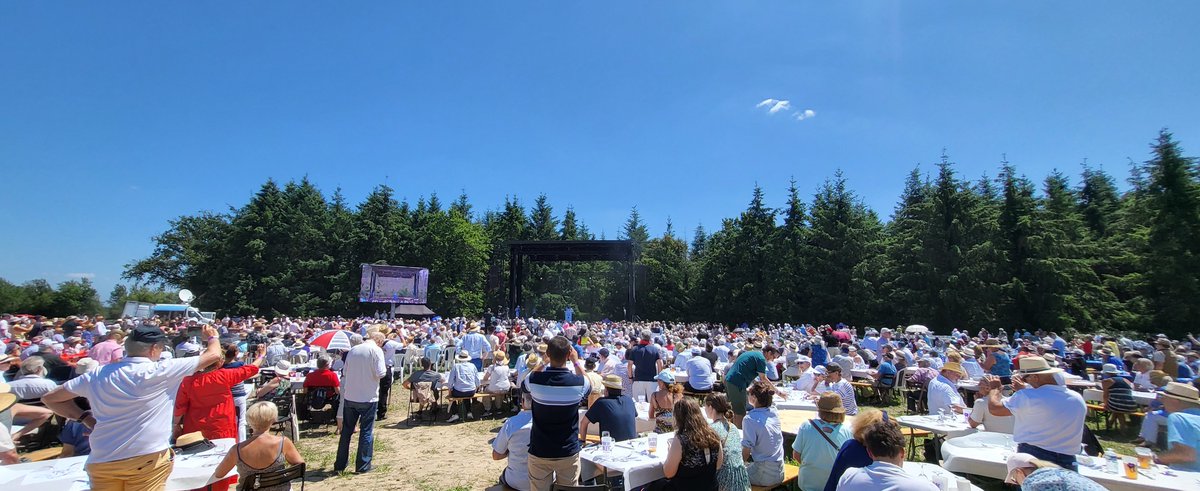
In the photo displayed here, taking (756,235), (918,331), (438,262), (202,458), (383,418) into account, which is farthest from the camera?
(438,262)

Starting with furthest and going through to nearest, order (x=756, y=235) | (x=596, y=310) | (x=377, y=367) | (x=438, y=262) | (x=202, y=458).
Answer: (x=596, y=310) < (x=438, y=262) < (x=756, y=235) < (x=377, y=367) < (x=202, y=458)

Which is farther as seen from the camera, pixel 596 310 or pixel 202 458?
pixel 596 310

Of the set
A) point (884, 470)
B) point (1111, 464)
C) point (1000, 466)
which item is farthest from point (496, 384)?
point (1111, 464)

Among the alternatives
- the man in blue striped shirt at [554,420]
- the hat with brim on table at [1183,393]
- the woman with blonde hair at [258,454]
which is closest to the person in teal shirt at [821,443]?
the man in blue striped shirt at [554,420]

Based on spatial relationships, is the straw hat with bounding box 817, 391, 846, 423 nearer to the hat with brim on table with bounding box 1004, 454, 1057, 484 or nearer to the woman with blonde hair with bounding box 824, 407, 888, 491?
the woman with blonde hair with bounding box 824, 407, 888, 491

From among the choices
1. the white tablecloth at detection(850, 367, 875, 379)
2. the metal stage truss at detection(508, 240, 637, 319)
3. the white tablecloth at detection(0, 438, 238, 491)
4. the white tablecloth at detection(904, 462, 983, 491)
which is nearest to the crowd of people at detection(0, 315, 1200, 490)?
the white tablecloth at detection(0, 438, 238, 491)

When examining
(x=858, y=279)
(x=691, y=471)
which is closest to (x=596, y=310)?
(x=858, y=279)

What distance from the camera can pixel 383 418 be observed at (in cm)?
828

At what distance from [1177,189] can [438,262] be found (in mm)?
37140

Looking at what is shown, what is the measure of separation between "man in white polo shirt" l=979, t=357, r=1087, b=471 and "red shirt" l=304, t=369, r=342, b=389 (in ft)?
25.9

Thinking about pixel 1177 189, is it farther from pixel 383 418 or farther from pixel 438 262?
pixel 438 262

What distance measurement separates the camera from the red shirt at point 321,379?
742 centimetres

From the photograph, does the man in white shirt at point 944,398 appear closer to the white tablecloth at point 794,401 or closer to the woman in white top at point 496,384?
the white tablecloth at point 794,401

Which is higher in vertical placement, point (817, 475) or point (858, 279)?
point (858, 279)
